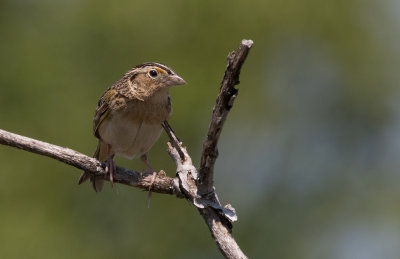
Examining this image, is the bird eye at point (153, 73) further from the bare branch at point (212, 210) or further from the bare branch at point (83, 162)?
the bare branch at point (212, 210)

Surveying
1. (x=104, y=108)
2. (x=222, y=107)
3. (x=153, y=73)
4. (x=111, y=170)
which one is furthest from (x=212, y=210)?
(x=104, y=108)

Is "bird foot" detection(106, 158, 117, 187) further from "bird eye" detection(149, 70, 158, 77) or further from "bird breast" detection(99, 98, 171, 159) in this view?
"bird eye" detection(149, 70, 158, 77)

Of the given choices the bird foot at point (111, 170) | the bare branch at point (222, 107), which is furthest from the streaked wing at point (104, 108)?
the bare branch at point (222, 107)

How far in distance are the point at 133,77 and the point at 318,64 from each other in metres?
7.49

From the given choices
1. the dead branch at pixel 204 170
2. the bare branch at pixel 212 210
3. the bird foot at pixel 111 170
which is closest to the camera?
the dead branch at pixel 204 170

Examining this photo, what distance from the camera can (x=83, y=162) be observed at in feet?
21.7

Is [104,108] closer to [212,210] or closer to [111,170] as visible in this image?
[111,170]

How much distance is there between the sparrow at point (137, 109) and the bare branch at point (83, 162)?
991 millimetres

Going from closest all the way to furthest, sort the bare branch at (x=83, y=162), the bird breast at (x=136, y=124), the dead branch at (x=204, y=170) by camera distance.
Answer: the dead branch at (x=204, y=170), the bare branch at (x=83, y=162), the bird breast at (x=136, y=124)

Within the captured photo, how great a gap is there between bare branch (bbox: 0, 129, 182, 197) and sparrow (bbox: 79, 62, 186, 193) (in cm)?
99

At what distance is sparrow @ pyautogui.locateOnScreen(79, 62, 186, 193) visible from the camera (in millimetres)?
8031

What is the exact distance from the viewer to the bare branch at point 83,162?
6.34 meters

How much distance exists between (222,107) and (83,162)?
66.9 inches

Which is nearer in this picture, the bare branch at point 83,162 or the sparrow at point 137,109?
the bare branch at point 83,162
